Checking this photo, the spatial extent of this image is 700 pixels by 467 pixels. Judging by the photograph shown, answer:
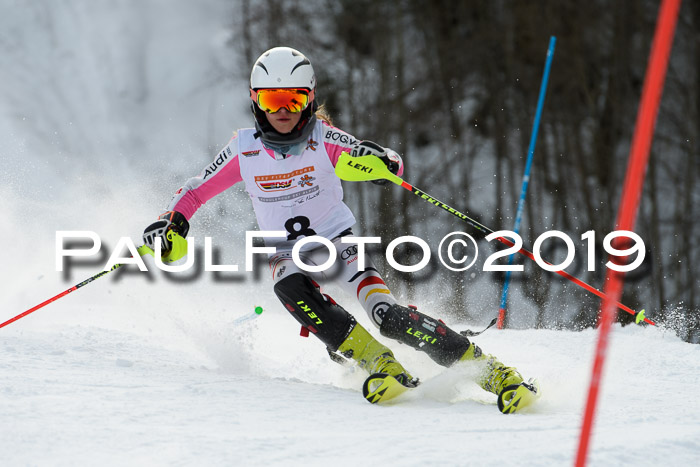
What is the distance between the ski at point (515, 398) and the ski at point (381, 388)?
1.31ft

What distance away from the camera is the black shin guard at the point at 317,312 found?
10.9 feet

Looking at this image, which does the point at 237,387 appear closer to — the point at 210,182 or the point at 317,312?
the point at 317,312

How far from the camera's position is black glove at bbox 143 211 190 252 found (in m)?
3.58

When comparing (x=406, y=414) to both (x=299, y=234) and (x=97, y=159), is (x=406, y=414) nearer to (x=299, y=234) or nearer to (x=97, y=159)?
(x=299, y=234)

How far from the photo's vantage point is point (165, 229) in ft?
11.8

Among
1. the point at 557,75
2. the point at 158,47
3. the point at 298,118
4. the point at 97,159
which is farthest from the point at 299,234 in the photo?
the point at 158,47

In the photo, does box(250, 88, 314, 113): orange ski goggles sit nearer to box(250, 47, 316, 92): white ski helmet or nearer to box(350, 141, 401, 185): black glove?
box(250, 47, 316, 92): white ski helmet

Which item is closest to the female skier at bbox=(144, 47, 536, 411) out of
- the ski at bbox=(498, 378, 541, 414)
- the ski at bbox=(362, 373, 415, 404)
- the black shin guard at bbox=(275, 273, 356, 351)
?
the black shin guard at bbox=(275, 273, 356, 351)

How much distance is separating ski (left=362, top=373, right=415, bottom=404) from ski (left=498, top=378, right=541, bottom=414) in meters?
0.40

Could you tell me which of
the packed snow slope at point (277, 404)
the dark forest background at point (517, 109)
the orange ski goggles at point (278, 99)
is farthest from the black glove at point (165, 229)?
the dark forest background at point (517, 109)

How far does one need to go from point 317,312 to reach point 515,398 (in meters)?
1.01

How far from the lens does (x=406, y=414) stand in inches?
105

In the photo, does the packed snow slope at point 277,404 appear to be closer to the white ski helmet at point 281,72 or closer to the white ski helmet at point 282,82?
the white ski helmet at point 282,82

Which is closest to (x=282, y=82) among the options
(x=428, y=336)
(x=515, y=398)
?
(x=428, y=336)
